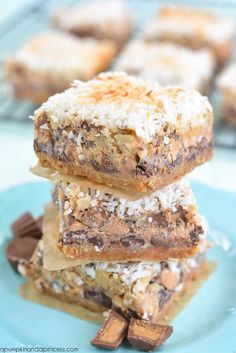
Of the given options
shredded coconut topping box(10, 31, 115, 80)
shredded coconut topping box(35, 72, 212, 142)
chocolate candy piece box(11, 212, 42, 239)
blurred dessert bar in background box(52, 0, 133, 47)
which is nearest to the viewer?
shredded coconut topping box(35, 72, 212, 142)

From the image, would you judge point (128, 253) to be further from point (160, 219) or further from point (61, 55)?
point (61, 55)

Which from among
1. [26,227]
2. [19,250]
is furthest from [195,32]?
[19,250]

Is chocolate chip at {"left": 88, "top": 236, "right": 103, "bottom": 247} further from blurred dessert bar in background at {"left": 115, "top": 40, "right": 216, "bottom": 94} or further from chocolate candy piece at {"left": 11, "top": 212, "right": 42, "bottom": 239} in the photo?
blurred dessert bar in background at {"left": 115, "top": 40, "right": 216, "bottom": 94}

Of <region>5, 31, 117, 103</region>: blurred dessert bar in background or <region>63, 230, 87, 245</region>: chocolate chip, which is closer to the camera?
<region>63, 230, 87, 245</region>: chocolate chip

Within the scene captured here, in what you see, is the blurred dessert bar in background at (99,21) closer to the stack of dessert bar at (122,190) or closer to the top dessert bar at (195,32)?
the top dessert bar at (195,32)

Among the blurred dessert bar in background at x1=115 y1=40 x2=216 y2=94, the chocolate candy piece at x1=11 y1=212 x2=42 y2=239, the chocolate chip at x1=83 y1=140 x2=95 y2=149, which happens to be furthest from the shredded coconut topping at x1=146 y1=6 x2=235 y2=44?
the chocolate chip at x1=83 y1=140 x2=95 y2=149

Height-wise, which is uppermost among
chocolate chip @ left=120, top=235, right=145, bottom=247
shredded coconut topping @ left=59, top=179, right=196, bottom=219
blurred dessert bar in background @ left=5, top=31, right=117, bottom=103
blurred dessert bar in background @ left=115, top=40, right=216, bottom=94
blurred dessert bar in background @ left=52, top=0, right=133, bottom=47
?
blurred dessert bar in background @ left=52, top=0, right=133, bottom=47

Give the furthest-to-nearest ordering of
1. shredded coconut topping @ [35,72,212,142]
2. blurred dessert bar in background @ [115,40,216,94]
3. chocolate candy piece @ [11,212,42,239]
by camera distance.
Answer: blurred dessert bar in background @ [115,40,216,94] → chocolate candy piece @ [11,212,42,239] → shredded coconut topping @ [35,72,212,142]
